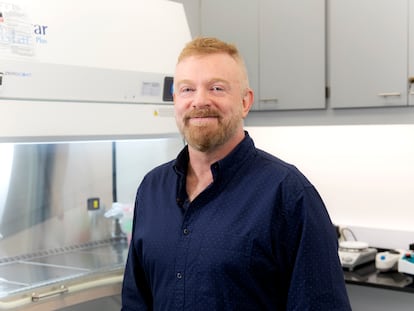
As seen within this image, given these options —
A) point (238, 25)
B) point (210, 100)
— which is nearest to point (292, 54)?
point (238, 25)

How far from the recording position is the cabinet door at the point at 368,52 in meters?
2.30

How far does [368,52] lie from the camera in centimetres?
237

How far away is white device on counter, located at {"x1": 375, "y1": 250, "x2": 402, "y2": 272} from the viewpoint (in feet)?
8.03

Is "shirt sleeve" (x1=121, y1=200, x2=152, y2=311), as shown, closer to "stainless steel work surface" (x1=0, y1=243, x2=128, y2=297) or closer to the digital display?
"stainless steel work surface" (x1=0, y1=243, x2=128, y2=297)

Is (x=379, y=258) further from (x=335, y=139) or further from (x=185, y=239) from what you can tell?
(x=185, y=239)

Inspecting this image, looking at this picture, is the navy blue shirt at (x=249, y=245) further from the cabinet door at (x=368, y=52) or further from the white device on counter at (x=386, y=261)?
the white device on counter at (x=386, y=261)

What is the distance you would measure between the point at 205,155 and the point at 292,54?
130 cm

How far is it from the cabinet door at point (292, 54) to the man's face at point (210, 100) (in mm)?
1218

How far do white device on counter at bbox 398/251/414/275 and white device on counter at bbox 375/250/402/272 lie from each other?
0.06 meters

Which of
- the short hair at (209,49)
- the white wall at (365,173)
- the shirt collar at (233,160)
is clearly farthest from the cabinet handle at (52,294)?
the white wall at (365,173)

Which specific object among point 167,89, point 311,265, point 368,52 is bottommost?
point 311,265

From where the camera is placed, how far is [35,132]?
1798mm

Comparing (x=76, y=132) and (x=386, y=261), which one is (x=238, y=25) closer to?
(x=76, y=132)

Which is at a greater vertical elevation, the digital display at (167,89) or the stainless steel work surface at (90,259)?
the digital display at (167,89)
